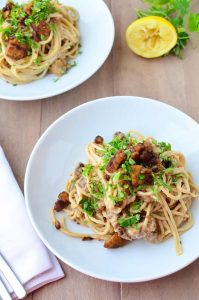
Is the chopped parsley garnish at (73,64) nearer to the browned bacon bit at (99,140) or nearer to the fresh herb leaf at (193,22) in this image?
the browned bacon bit at (99,140)

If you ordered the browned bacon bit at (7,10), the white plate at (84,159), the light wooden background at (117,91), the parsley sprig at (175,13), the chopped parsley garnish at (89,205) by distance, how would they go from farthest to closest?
the parsley sprig at (175,13) → the browned bacon bit at (7,10) → the light wooden background at (117,91) → the chopped parsley garnish at (89,205) → the white plate at (84,159)

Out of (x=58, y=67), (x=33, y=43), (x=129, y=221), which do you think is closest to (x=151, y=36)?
(x=58, y=67)

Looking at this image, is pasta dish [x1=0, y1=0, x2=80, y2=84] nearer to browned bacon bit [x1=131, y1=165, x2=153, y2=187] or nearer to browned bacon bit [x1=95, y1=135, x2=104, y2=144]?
browned bacon bit [x1=95, y1=135, x2=104, y2=144]

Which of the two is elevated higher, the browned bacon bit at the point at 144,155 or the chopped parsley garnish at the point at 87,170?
the browned bacon bit at the point at 144,155

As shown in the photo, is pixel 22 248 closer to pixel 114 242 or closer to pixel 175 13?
pixel 114 242

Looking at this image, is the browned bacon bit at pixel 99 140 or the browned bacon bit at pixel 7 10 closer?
the browned bacon bit at pixel 99 140

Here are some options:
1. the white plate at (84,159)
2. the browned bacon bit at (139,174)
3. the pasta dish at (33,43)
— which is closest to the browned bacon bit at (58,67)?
the pasta dish at (33,43)

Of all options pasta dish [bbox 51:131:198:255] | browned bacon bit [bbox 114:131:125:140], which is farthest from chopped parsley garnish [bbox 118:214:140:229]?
browned bacon bit [bbox 114:131:125:140]
